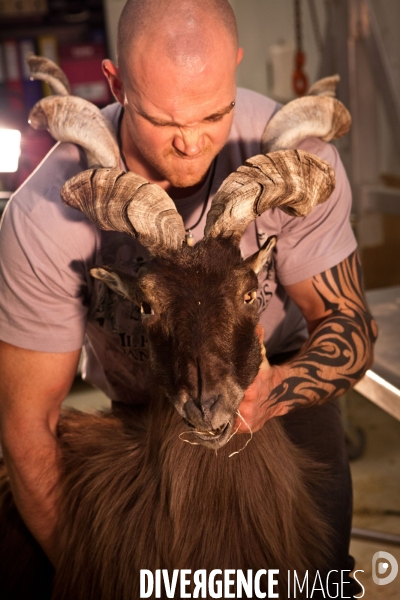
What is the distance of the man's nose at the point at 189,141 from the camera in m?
1.66

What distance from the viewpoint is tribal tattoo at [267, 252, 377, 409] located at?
1.82 metres

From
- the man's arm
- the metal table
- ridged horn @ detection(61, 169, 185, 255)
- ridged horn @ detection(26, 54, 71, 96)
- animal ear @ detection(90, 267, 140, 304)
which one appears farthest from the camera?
the metal table

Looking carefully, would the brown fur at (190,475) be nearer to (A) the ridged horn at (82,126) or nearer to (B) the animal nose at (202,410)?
(B) the animal nose at (202,410)

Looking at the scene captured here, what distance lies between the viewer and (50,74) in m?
2.05

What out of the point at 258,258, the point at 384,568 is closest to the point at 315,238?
the point at 258,258

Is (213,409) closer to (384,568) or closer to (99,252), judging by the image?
(99,252)

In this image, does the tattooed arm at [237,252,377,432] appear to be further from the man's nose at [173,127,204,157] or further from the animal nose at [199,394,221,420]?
the man's nose at [173,127,204,157]

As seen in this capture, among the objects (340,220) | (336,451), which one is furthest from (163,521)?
(340,220)

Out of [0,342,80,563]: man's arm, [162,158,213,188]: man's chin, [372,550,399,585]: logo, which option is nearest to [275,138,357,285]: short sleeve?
[162,158,213,188]: man's chin

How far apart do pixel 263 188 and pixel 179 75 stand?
13.1 inches

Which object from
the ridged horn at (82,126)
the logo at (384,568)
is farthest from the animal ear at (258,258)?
the logo at (384,568)

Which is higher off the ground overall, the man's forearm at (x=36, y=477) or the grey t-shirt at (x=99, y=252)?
the grey t-shirt at (x=99, y=252)

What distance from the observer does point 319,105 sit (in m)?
1.89

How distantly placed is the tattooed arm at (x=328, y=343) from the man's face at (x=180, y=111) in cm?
49
